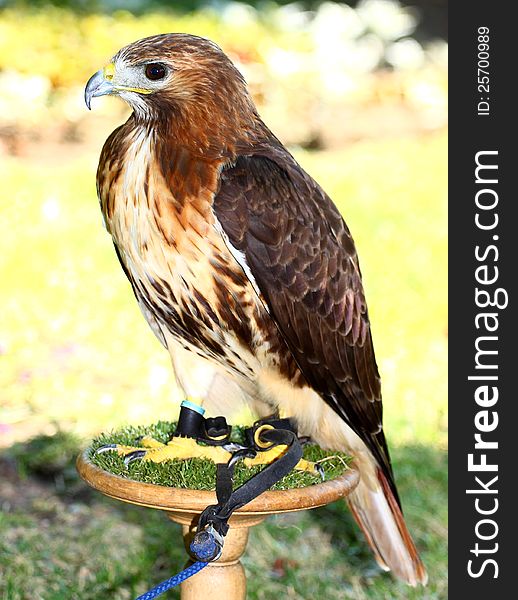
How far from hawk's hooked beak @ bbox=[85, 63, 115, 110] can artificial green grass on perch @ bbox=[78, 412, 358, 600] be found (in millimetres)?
866

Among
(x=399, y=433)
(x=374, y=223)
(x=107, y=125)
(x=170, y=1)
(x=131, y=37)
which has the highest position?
(x=170, y=1)

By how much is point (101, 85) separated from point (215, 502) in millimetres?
1028

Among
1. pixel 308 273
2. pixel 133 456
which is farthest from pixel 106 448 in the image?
pixel 308 273

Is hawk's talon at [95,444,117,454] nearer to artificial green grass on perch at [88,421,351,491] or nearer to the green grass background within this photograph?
artificial green grass on perch at [88,421,351,491]

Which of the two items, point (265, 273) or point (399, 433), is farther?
point (399, 433)

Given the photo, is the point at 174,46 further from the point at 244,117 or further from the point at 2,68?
the point at 2,68

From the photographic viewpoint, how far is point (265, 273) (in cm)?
241

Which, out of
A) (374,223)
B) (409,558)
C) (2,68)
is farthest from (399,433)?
(2,68)

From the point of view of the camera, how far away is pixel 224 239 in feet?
7.73

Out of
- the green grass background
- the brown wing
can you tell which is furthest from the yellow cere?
the green grass background

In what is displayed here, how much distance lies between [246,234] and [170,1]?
7.88 metres

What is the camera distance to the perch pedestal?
7.57 ft

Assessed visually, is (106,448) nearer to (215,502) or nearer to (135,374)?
(215,502)

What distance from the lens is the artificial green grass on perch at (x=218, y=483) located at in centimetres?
226
